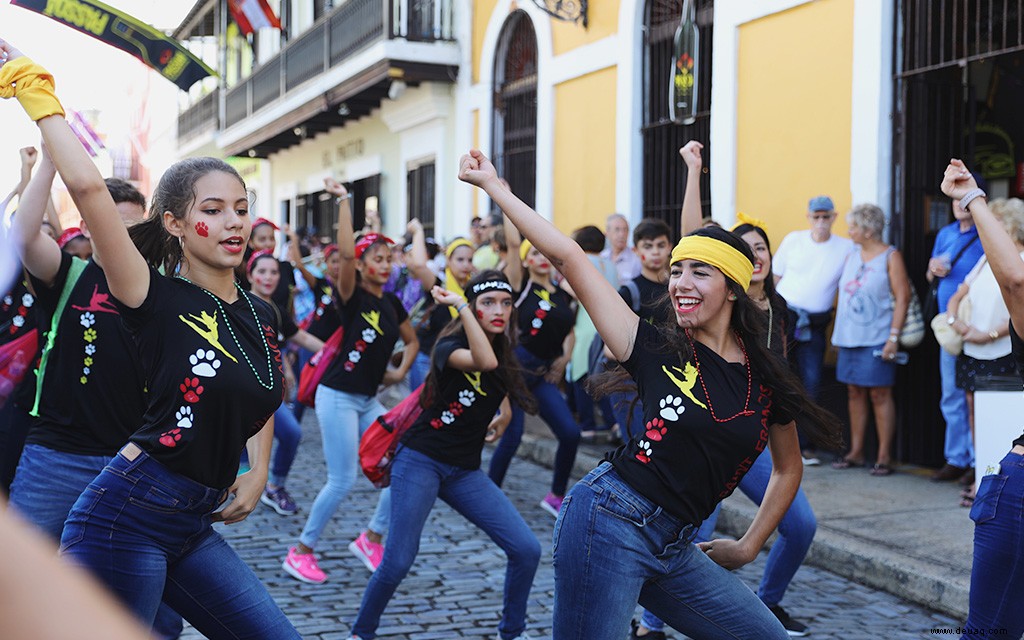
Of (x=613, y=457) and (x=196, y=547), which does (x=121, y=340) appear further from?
(x=613, y=457)

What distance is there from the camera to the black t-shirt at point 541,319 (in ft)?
27.1

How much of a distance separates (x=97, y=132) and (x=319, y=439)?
22.0 feet

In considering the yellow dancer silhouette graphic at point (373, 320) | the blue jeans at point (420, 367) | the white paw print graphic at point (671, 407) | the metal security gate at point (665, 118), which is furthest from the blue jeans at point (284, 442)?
the metal security gate at point (665, 118)

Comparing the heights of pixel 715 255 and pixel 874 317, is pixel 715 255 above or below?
above

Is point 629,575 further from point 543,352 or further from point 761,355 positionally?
point 543,352

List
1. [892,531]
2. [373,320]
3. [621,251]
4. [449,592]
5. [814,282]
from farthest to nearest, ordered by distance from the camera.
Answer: [621,251] < [814,282] < [373,320] < [892,531] < [449,592]

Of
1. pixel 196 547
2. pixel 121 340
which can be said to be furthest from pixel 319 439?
pixel 196 547

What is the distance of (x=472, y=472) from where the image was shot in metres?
5.14

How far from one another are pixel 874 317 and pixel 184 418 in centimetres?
659

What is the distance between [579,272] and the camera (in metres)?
3.32

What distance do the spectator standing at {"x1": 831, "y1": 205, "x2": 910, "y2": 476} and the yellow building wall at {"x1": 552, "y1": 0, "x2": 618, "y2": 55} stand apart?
4953 millimetres

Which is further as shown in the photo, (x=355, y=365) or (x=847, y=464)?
(x=847, y=464)

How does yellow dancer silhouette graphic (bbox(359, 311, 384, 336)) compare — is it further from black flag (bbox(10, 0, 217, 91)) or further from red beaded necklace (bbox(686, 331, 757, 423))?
red beaded necklace (bbox(686, 331, 757, 423))

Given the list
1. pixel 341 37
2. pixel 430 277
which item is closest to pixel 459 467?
pixel 430 277
